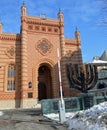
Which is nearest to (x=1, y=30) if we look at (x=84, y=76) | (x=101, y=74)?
(x=84, y=76)

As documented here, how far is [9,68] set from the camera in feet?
107

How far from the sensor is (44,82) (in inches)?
1463

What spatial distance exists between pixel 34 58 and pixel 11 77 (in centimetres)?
539

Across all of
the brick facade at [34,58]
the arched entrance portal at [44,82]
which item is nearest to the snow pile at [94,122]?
the brick facade at [34,58]

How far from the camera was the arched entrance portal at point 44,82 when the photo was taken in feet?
121

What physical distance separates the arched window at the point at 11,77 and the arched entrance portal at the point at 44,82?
629 cm

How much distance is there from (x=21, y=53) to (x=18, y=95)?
744 centimetres

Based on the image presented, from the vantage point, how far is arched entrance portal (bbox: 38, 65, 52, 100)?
3681 cm

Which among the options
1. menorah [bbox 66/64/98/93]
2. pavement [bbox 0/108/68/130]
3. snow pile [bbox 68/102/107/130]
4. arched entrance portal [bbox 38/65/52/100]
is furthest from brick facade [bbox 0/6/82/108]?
snow pile [bbox 68/102/107/130]

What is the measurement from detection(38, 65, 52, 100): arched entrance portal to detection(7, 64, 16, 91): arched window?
20.6ft

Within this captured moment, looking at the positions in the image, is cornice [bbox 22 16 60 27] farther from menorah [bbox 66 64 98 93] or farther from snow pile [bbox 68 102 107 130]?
snow pile [bbox 68 102 107 130]

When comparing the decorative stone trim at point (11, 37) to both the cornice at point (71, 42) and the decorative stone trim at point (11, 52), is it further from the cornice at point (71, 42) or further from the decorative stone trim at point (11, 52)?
the cornice at point (71, 42)

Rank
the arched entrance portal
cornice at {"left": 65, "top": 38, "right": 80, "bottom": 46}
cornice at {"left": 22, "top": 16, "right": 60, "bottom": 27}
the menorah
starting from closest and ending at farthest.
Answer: the menorah, cornice at {"left": 22, "top": 16, "right": 60, "bottom": 27}, the arched entrance portal, cornice at {"left": 65, "top": 38, "right": 80, "bottom": 46}

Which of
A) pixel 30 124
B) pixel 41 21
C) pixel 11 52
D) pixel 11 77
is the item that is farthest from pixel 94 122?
pixel 41 21
